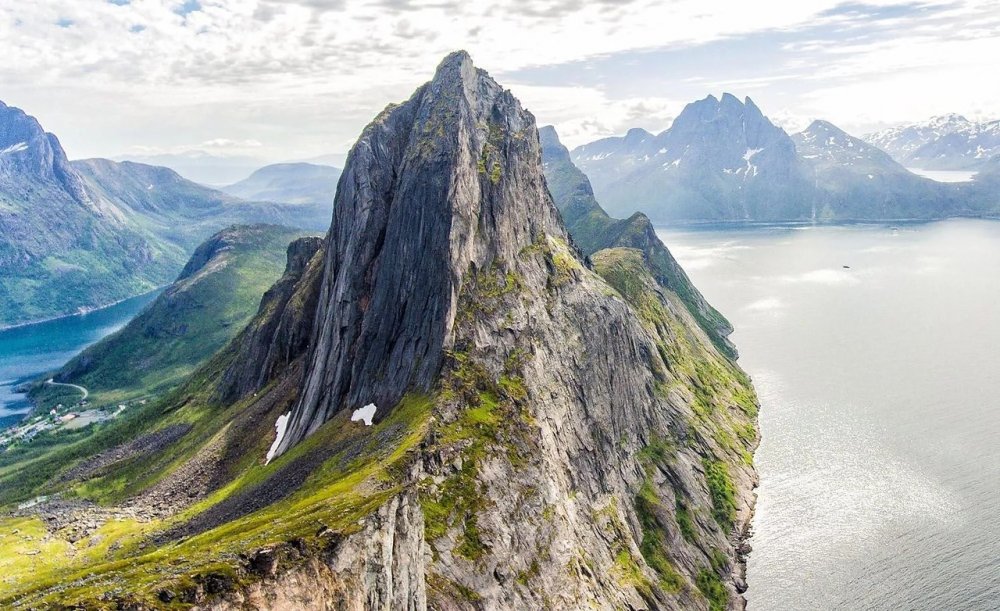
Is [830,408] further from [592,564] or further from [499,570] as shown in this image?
[499,570]

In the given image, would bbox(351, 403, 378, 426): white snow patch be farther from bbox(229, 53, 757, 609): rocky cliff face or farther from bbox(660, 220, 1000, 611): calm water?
bbox(660, 220, 1000, 611): calm water

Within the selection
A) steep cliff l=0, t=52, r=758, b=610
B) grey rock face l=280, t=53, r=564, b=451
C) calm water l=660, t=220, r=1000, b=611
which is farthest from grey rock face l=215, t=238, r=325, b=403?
calm water l=660, t=220, r=1000, b=611

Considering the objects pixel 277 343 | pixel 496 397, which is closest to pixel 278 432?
pixel 277 343

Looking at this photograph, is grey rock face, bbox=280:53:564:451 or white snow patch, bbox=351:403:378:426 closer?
white snow patch, bbox=351:403:378:426

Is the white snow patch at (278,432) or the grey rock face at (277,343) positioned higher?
the grey rock face at (277,343)

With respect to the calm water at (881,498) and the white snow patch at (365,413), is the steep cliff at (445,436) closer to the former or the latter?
the white snow patch at (365,413)

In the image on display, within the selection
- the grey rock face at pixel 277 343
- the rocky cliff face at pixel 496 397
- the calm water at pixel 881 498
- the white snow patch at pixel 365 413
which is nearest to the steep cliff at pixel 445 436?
the rocky cliff face at pixel 496 397
